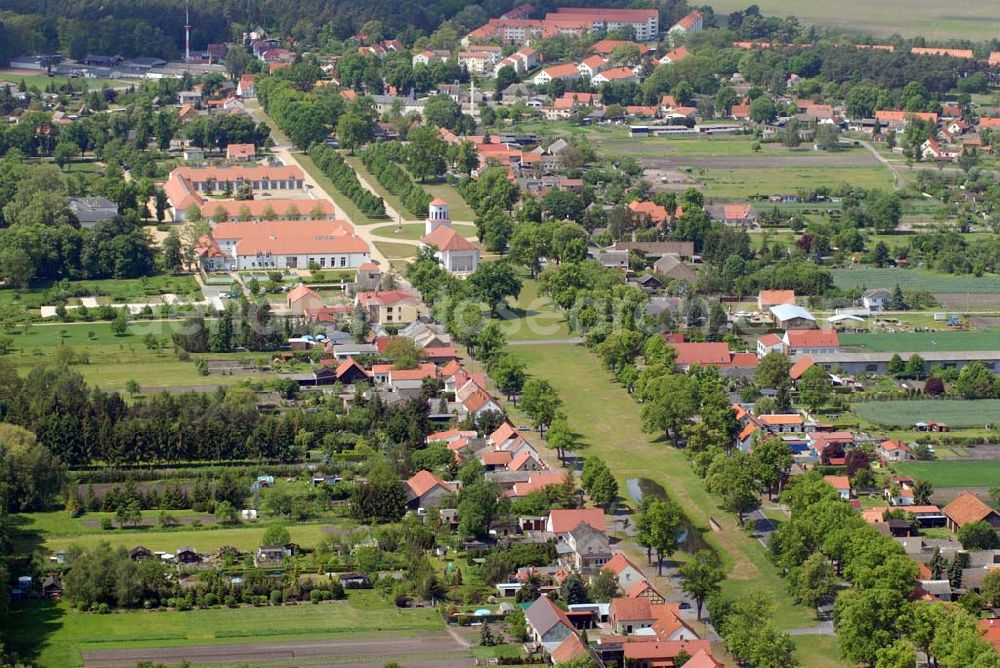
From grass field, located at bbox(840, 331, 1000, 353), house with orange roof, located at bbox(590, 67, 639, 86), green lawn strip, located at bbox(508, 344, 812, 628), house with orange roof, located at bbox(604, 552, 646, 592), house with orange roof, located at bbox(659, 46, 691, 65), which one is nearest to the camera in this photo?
house with orange roof, located at bbox(604, 552, 646, 592)

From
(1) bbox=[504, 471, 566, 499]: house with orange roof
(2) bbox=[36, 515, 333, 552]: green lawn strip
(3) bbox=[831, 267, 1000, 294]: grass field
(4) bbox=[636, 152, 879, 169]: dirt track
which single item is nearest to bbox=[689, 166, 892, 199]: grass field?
Answer: (4) bbox=[636, 152, 879, 169]: dirt track

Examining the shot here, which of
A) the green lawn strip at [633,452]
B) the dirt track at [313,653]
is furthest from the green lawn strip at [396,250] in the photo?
the dirt track at [313,653]

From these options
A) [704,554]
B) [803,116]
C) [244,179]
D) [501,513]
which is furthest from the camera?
[803,116]

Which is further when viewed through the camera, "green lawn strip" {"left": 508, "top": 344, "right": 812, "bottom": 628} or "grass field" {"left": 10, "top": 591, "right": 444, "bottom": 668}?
"green lawn strip" {"left": 508, "top": 344, "right": 812, "bottom": 628}

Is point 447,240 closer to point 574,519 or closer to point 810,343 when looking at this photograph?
point 810,343

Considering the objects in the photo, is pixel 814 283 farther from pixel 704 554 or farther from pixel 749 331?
pixel 704 554

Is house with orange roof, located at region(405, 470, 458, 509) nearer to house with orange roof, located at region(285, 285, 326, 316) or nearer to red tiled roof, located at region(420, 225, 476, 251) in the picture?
house with orange roof, located at region(285, 285, 326, 316)

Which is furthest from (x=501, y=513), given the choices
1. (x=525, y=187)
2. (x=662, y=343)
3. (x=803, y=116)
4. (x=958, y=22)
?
(x=958, y=22)
